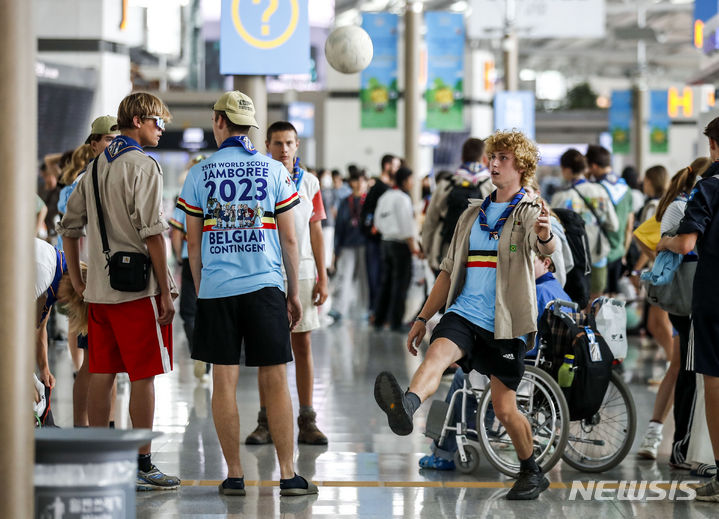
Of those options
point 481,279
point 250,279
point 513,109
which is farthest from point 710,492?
point 513,109

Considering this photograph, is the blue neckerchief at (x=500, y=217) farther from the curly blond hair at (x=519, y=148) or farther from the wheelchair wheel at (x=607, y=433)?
the wheelchair wheel at (x=607, y=433)

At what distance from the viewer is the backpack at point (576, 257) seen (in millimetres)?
6730

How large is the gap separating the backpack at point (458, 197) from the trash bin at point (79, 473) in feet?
17.8

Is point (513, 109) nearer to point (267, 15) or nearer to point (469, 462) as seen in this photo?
point (267, 15)

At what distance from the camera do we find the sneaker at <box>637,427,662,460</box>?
626 cm

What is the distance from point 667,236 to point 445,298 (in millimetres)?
1205

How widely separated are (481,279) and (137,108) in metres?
1.77

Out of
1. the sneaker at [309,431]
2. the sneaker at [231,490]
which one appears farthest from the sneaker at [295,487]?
the sneaker at [309,431]

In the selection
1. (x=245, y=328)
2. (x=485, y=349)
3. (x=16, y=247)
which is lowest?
(x=485, y=349)

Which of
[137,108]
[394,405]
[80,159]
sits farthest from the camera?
[80,159]

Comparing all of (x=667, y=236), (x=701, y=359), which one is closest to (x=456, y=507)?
(x=701, y=359)

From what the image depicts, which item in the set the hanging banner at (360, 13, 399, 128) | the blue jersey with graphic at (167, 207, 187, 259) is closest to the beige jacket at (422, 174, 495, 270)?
the blue jersey with graphic at (167, 207, 187, 259)

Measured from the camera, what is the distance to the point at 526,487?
17.3 feet

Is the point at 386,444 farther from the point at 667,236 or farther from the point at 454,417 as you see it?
the point at 667,236
